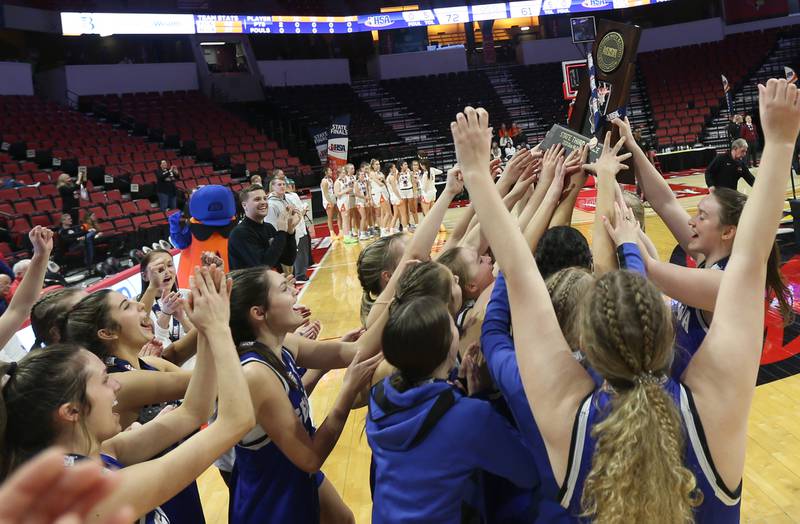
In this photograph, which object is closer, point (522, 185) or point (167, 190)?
point (522, 185)

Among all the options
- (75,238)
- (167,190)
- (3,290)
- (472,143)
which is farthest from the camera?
(167,190)

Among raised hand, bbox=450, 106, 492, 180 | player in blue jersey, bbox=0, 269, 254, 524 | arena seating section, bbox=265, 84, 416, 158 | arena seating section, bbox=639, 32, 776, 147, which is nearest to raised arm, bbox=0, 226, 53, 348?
player in blue jersey, bbox=0, 269, 254, 524

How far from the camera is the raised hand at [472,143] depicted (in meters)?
1.66

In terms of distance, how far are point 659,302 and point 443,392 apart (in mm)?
570

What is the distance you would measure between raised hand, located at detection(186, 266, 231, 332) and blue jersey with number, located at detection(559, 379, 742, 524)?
855 mm

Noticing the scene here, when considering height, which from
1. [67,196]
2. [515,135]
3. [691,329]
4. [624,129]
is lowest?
[691,329]

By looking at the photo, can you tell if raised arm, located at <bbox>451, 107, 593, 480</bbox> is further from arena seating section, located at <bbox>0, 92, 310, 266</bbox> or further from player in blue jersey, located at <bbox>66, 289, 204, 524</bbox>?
arena seating section, located at <bbox>0, 92, 310, 266</bbox>

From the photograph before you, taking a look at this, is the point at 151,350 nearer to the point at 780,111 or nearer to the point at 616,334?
the point at 616,334

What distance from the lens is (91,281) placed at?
10031 millimetres

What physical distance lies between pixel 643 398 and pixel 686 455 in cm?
18

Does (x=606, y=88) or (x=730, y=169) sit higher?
(x=606, y=88)

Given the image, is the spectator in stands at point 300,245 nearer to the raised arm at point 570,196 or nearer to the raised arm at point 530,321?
the raised arm at point 570,196

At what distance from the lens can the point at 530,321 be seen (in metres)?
1.49

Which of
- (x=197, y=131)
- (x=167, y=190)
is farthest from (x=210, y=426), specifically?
(x=197, y=131)
